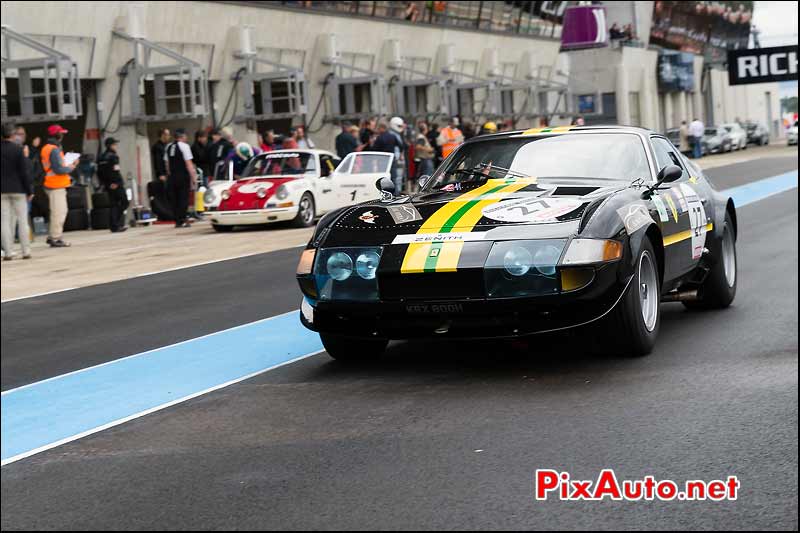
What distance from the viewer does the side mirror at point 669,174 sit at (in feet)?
24.1

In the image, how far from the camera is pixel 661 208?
7.46 meters

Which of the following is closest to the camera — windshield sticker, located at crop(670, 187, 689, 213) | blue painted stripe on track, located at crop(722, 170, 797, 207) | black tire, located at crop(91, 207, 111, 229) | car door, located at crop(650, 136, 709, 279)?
car door, located at crop(650, 136, 709, 279)

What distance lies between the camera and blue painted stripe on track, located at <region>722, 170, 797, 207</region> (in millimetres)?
21306

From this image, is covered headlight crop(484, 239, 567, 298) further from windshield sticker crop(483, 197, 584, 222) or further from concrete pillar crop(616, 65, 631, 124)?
concrete pillar crop(616, 65, 631, 124)

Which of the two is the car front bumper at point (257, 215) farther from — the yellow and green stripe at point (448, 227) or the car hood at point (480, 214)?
the yellow and green stripe at point (448, 227)

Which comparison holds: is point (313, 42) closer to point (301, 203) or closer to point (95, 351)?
point (301, 203)

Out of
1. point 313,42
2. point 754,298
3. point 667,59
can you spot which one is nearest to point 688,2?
point 667,59

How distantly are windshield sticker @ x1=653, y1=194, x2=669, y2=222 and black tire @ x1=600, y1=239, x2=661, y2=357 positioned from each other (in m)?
0.29

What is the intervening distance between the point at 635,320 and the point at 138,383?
2964 mm

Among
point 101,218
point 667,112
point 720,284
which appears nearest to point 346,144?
point 101,218

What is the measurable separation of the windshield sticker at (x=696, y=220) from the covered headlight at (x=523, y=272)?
1.95 m

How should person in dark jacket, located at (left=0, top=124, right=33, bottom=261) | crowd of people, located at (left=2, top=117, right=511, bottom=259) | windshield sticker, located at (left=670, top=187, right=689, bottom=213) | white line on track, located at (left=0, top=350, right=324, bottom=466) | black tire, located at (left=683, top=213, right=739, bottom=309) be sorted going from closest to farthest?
white line on track, located at (left=0, top=350, right=324, bottom=466) → windshield sticker, located at (left=670, top=187, right=689, bottom=213) → black tire, located at (left=683, top=213, right=739, bottom=309) → person in dark jacket, located at (left=0, top=124, right=33, bottom=261) → crowd of people, located at (left=2, top=117, right=511, bottom=259)

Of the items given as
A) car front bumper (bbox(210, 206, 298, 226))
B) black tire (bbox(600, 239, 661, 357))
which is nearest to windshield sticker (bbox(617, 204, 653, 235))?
black tire (bbox(600, 239, 661, 357))

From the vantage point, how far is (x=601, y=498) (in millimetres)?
4242
